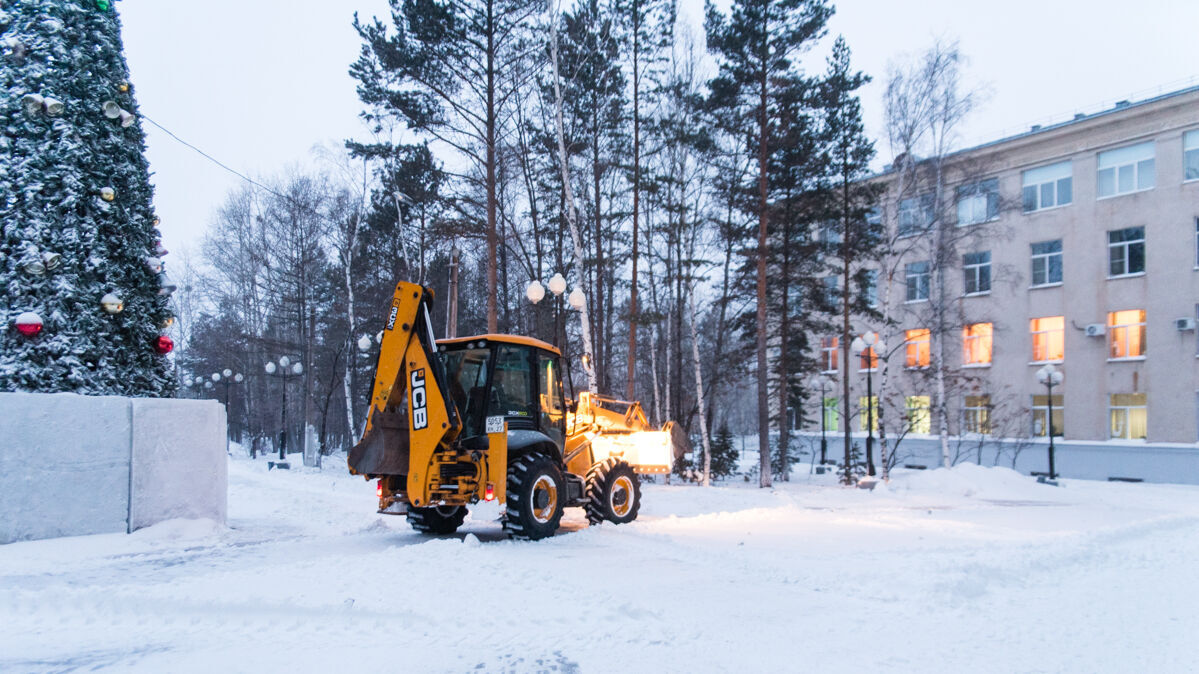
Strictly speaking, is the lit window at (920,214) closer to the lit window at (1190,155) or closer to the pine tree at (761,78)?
the pine tree at (761,78)

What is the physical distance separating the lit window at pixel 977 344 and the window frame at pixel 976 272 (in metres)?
1.38

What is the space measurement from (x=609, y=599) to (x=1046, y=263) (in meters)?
29.5

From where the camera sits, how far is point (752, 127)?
2125 centimetres

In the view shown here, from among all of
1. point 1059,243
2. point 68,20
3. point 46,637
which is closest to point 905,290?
point 1059,243

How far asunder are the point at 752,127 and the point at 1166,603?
1637 cm

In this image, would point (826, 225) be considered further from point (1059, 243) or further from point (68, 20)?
point (68, 20)

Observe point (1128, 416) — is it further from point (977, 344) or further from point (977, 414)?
point (977, 344)

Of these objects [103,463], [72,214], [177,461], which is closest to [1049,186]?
[177,461]

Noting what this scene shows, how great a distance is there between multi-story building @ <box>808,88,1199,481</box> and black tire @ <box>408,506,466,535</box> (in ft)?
55.5

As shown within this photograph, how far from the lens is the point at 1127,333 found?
91.2ft

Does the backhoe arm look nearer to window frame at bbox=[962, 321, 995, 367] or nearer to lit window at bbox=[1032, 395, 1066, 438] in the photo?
lit window at bbox=[1032, 395, 1066, 438]

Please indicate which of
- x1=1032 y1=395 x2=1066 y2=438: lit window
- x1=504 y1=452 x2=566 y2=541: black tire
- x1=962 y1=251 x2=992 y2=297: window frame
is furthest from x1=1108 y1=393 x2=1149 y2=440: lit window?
x1=504 y1=452 x2=566 y2=541: black tire

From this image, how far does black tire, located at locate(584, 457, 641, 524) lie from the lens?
11.3 m

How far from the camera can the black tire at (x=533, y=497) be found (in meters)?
9.65
